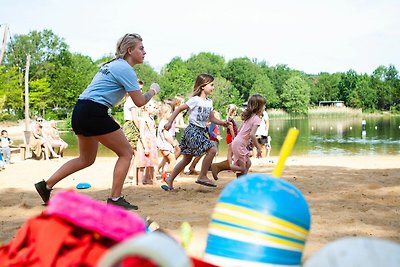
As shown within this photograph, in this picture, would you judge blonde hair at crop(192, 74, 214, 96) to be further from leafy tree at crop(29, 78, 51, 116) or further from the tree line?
leafy tree at crop(29, 78, 51, 116)

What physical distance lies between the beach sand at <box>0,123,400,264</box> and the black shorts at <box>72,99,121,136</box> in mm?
1066

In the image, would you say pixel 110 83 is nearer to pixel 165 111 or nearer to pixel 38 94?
pixel 165 111

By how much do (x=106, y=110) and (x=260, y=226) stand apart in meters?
3.41

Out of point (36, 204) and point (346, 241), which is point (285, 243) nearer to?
point (346, 241)

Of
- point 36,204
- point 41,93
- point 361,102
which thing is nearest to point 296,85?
point 361,102

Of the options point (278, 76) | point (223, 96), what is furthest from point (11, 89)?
point (278, 76)

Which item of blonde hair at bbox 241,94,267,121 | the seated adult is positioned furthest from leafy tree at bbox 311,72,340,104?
blonde hair at bbox 241,94,267,121

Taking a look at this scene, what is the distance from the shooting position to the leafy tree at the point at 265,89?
351 ft

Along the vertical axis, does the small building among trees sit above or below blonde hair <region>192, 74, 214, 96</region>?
below

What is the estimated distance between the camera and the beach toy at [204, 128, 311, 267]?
6.02 ft

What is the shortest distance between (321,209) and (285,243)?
392cm

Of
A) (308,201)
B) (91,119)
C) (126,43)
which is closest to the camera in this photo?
(91,119)

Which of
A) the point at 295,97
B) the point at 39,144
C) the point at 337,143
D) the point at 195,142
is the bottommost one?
the point at 337,143

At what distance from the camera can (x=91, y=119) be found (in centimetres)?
489
